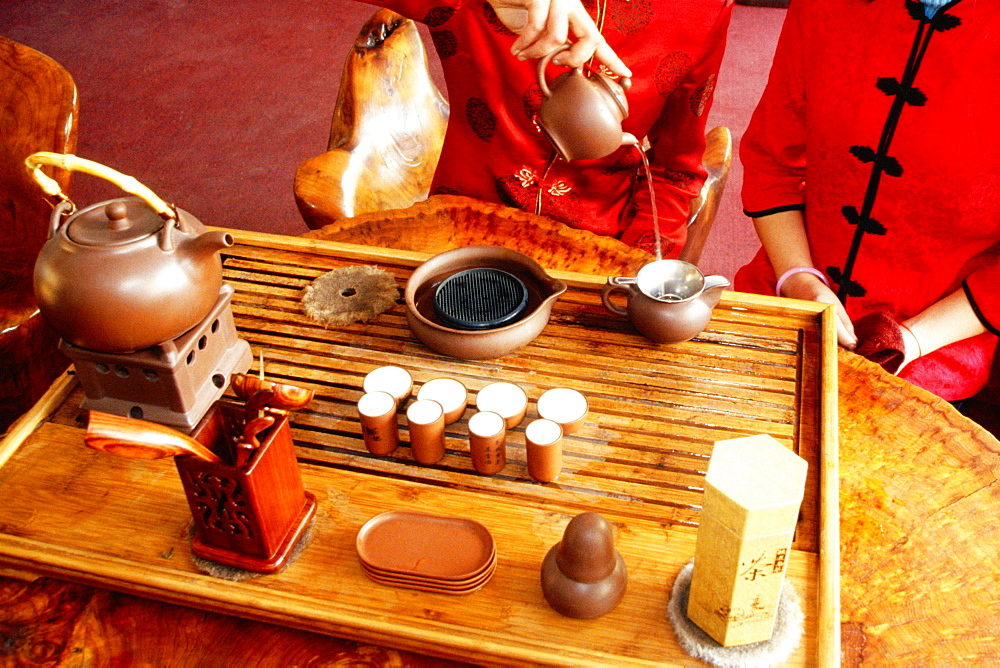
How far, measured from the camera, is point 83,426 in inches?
56.9

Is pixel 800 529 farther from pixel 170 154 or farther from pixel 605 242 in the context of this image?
pixel 170 154

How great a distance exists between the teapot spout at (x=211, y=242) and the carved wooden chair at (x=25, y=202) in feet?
3.18

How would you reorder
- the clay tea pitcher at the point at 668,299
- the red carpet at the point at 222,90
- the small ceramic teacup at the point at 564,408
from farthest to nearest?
1. the red carpet at the point at 222,90
2. the clay tea pitcher at the point at 668,299
3. the small ceramic teacup at the point at 564,408

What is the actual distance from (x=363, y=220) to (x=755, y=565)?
1415 mm

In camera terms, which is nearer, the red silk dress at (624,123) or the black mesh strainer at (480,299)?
the black mesh strainer at (480,299)

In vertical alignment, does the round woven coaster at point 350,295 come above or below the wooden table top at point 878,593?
above

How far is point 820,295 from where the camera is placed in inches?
71.9

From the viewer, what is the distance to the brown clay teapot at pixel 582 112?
58.1 inches


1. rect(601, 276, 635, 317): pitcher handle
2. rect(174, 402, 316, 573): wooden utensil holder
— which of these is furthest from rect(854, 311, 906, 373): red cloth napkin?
rect(174, 402, 316, 573): wooden utensil holder

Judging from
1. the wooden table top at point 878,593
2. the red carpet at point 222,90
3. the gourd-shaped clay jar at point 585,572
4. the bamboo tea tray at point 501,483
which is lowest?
the red carpet at point 222,90

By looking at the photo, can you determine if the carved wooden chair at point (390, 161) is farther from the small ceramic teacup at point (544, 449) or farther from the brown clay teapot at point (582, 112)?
the small ceramic teacup at point (544, 449)

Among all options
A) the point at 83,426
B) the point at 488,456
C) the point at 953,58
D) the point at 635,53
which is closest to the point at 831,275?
the point at 953,58

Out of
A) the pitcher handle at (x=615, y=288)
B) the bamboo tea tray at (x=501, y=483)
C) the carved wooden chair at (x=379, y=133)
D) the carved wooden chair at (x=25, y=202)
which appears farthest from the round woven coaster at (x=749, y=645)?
the carved wooden chair at (x=25, y=202)

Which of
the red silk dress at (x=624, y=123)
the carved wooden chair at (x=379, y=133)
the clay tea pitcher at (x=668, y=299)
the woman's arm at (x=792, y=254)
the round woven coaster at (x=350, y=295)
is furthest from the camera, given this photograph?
the carved wooden chair at (x=379, y=133)
